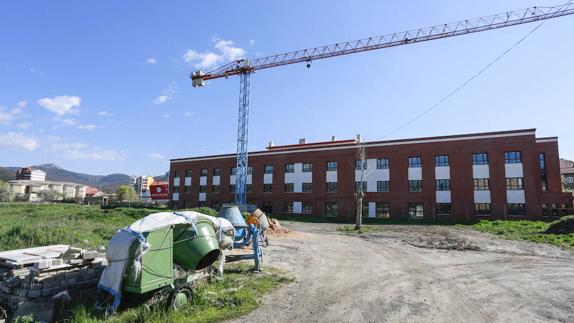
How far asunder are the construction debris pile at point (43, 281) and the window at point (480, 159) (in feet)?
119

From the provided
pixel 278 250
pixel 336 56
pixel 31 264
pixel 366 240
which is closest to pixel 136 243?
pixel 31 264

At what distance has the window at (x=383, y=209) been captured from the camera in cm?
3932

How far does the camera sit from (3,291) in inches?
290

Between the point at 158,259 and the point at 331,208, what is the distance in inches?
1447

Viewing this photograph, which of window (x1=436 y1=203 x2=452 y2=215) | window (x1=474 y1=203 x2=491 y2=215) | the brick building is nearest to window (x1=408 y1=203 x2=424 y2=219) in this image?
the brick building

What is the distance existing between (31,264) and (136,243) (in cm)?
307

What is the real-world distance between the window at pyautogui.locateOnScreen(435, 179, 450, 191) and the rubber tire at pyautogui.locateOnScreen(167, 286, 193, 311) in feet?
113

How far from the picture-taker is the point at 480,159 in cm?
3556

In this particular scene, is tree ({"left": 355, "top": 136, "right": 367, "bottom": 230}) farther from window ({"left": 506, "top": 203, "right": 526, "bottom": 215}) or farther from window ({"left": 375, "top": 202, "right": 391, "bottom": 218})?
window ({"left": 506, "top": 203, "right": 526, "bottom": 215})

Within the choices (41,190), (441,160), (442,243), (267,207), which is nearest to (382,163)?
(441,160)

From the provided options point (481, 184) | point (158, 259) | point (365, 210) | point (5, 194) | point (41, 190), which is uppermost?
point (41, 190)

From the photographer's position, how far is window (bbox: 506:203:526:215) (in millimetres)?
33344

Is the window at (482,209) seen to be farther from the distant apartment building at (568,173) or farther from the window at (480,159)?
the distant apartment building at (568,173)

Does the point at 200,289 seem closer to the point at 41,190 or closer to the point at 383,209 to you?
the point at 383,209
